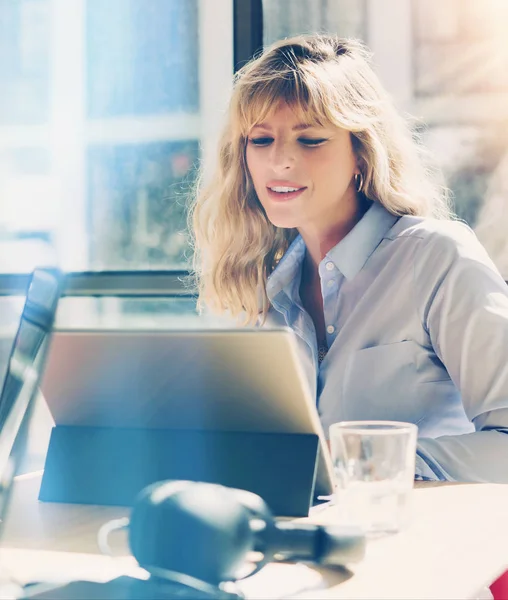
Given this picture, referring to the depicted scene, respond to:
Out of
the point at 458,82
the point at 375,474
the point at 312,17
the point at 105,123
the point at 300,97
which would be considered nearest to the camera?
the point at 375,474

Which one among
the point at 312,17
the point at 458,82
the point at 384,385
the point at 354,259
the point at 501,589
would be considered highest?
the point at 312,17

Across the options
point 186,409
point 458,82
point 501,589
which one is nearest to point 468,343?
point 501,589

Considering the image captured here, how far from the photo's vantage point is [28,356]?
2.31 ft

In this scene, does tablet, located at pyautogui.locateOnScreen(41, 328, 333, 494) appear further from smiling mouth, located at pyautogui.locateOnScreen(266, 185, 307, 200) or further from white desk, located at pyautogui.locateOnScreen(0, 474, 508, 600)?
smiling mouth, located at pyautogui.locateOnScreen(266, 185, 307, 200)

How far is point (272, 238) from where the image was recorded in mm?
1910

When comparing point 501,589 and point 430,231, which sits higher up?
point 430,231

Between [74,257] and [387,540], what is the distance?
2083 millimetres

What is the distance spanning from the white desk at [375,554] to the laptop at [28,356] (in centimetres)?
10

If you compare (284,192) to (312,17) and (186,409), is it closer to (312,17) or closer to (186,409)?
(186,409)

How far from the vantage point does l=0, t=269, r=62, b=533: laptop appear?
2.29 ft

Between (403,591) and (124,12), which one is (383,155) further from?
(124,12)

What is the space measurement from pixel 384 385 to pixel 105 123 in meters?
1.58

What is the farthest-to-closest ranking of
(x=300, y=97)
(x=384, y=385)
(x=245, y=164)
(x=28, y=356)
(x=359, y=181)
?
(x=245, y=164)
(x=359, y=181)
(x=300, y=97)
(x=384, y=385)
(x=28, y=356)

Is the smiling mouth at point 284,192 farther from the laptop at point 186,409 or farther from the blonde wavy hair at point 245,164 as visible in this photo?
the laptop at point 186,409
